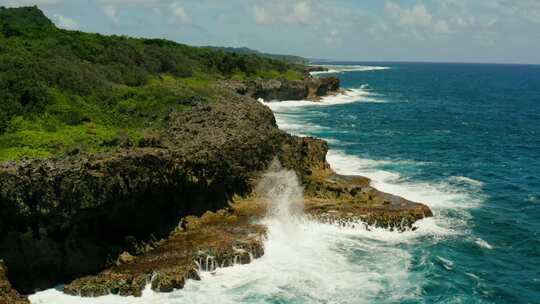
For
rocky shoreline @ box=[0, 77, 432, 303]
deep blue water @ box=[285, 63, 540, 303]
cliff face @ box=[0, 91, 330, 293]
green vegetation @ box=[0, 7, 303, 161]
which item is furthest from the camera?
green vegetation @ box=[0, 7, 303, 161]

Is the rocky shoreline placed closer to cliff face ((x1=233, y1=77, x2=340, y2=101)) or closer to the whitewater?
the whitewater

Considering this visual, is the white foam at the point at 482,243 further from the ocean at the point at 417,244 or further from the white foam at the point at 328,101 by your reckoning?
the white foam at the point at 328,101

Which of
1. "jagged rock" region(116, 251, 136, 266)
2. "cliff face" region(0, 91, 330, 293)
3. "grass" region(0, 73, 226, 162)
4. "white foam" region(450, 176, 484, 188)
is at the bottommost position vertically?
"jagged rock" region(116, 251, 136, 266)

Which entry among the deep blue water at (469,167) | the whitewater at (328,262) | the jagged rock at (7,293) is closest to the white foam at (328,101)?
the deep blue water at (469,167)

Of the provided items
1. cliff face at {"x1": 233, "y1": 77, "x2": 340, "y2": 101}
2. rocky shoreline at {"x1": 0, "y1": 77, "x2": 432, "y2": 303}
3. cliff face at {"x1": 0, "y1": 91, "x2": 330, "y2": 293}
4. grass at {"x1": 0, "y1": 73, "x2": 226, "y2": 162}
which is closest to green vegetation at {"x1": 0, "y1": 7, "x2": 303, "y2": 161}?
grass at {"x1": 0, "y1": 73, "x2": 226, "y2": 162}

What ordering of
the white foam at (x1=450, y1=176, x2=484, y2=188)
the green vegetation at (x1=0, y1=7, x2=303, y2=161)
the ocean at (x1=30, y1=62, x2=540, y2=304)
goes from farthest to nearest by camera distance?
the white foam at (x1=450, y1=176, x2=484, y2=188) → the green vegetation at (x1=0, y1=7, x2=303, y2=161) → the ocean at (x1=30, y1=62, x2=540, y2=304)

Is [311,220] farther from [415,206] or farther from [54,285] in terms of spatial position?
[54,285]

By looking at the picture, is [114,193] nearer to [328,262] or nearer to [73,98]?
[328,262]

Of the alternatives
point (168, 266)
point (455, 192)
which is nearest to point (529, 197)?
point (455, 192)
